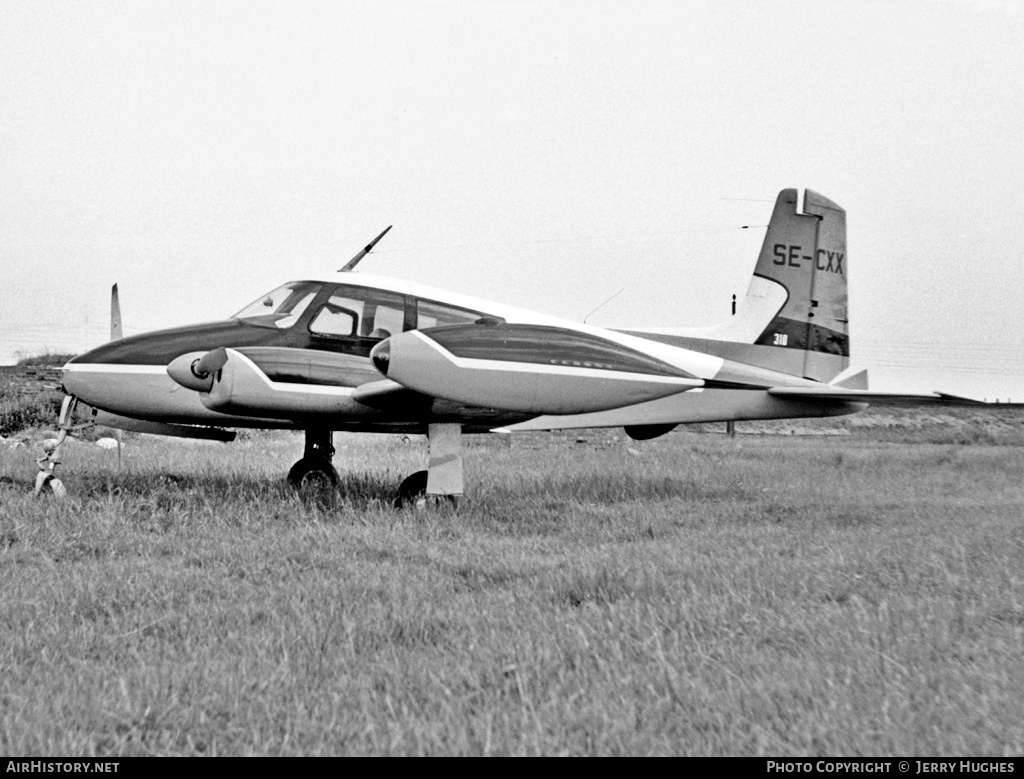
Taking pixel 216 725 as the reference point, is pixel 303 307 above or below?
above

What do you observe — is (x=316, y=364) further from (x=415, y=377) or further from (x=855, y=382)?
(x=855, y=382)

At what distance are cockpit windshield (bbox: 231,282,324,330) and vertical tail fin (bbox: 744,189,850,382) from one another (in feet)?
18.7

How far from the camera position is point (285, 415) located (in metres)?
8.27

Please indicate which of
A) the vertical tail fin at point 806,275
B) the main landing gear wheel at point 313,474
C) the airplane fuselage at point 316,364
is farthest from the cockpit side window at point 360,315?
the vertical tail fin at point 806,275

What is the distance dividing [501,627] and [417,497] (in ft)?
15.5

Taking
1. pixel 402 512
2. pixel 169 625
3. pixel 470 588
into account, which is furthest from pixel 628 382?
pixel 169 625

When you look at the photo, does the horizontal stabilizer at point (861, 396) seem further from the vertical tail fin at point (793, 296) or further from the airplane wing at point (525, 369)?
the airplane wing at point (525, 369)

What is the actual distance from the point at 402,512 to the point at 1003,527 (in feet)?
16.8

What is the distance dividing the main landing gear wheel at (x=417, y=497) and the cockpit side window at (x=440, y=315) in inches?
62.7

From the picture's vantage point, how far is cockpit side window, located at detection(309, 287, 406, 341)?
349 inches

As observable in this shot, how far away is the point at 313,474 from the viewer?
31.4 feet

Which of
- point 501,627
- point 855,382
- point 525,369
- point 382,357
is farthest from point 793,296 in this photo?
point 501,627

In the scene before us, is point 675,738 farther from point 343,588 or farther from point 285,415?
point 285,415

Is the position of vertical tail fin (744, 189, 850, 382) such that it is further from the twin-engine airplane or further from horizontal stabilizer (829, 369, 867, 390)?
the twin-engine airplane
